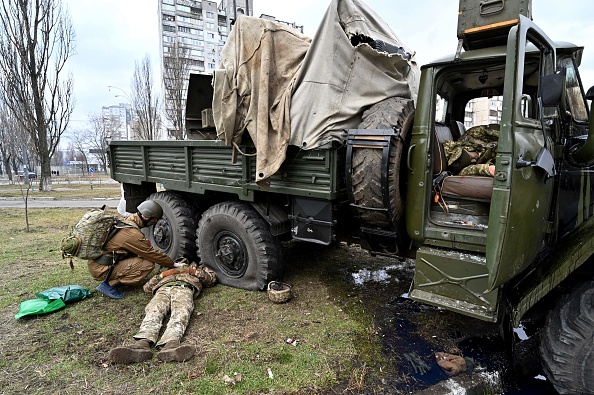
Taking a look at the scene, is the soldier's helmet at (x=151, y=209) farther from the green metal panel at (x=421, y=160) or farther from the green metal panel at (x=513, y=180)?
the green metal panel at (x=513, y=180)

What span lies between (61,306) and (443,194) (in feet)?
13.0

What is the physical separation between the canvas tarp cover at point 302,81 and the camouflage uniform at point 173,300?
1.46m

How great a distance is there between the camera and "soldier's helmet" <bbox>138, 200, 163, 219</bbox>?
191 inches

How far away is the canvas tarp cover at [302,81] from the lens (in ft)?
11.3

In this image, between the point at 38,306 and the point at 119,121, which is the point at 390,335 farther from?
the point at 119,121

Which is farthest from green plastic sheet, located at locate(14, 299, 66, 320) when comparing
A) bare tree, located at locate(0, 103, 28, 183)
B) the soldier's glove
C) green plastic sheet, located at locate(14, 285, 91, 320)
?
bare tree, located at locate(0, 103, 28, 183)

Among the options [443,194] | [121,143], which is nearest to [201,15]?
[121,143]

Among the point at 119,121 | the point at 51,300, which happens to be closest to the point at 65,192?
the point at 51,300

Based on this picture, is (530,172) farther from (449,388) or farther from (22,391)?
(22,391)

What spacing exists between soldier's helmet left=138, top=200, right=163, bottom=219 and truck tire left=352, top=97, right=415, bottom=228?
292 cm

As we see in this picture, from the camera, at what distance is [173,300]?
378 cm

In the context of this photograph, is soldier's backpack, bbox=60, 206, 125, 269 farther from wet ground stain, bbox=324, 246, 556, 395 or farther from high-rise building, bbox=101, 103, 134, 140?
high-rise building, bbox=101, 103, 134, 140

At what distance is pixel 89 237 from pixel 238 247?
5.44 feet

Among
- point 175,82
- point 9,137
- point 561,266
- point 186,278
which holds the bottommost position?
point 186,278
